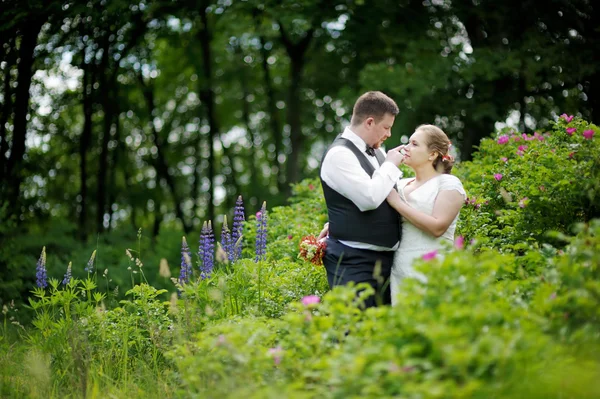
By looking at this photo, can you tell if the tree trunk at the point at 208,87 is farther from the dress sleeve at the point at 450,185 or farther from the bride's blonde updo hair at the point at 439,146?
the dress sleeve at the point at 450,185

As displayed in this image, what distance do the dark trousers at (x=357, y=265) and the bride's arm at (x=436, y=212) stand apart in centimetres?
38

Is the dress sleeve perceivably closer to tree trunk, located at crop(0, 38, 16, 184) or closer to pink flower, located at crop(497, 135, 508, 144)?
pink flower, located at crop(497, 135, 508, 144)

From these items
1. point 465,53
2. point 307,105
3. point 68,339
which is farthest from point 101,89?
point 68,339

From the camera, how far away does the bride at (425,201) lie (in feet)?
14.1

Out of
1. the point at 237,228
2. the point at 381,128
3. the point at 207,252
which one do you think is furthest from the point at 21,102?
the point at 381,128

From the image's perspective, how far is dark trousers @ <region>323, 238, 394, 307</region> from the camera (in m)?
4.44

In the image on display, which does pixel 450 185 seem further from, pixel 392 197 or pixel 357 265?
pixel 357 265

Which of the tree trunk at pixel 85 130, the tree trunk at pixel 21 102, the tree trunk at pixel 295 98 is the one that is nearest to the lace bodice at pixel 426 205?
the tree trunk at pixel 21 102

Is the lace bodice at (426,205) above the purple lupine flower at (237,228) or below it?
above

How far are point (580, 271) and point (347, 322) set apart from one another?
1.34 m

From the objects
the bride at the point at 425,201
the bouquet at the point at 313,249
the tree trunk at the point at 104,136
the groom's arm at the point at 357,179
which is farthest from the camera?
the tree trunk at the point at 104,136

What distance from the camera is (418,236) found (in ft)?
14.6

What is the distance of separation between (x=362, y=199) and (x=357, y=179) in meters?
0.14

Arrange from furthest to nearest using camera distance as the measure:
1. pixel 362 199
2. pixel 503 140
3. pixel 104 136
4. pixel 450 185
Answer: pixel 104 136
pixel 503 140
pixel 450 185
pixel 362 199
